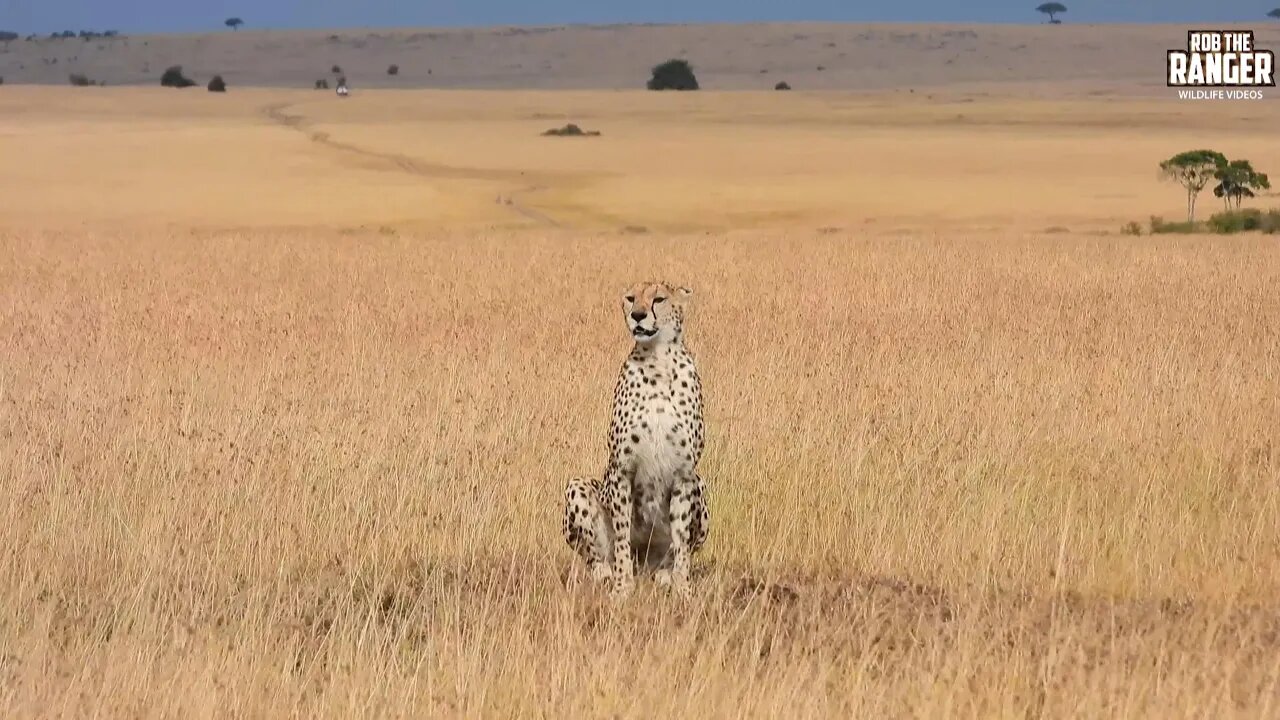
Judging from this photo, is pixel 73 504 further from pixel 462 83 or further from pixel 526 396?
pixel 462 83

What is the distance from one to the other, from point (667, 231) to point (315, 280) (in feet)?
43.8

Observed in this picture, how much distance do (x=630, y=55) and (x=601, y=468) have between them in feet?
452

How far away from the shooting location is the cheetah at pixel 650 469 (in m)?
5.00

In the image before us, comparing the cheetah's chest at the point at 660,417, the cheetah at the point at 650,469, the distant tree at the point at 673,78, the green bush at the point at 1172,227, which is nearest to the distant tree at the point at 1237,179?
the green bush at the point at 1172,227

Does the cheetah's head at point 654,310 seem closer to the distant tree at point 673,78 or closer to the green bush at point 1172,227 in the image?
the green bush at point 1172,227

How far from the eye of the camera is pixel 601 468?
737 cm

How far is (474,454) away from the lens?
7371 mm

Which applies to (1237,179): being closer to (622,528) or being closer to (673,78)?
(622,528)

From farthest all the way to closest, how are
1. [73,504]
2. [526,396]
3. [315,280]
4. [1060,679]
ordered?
[315,280] → [526,396] → [73,504] → [1060,679]

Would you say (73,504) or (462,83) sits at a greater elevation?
(462,83)

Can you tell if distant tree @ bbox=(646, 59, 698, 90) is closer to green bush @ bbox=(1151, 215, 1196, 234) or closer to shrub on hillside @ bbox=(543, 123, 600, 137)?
shrub on hillside @ bbox=(543, 123, 600, 137)

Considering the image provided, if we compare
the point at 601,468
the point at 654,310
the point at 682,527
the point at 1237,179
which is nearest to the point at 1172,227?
the point at 1237,179

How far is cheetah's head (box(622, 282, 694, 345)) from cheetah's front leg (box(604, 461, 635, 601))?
440 millimetres

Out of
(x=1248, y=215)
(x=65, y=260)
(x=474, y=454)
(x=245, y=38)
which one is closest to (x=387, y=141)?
(x=1248, y=215)
